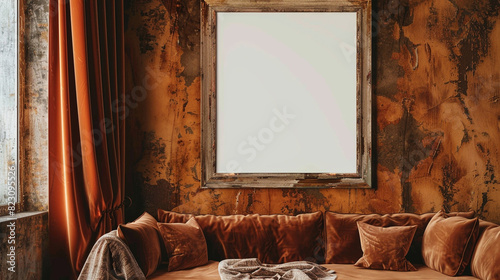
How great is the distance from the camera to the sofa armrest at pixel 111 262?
218 cm

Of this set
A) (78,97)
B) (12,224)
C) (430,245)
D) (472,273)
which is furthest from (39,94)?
(472,273)

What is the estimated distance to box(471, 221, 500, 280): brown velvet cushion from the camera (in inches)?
91.9

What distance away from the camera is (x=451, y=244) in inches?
102

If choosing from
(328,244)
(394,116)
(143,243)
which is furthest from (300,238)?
(394,116)

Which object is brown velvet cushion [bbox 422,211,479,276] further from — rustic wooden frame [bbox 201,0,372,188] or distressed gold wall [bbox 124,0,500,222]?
rustic wooden frame [bbox 201,0,372,188]

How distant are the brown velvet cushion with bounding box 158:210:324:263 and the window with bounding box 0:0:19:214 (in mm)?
1239

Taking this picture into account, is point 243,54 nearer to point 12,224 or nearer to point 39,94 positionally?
point 39,94

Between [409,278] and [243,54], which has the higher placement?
[243,54]

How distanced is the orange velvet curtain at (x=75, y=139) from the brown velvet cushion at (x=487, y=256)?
2.37m

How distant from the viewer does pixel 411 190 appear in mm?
3178

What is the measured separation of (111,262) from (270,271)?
3.19 feet

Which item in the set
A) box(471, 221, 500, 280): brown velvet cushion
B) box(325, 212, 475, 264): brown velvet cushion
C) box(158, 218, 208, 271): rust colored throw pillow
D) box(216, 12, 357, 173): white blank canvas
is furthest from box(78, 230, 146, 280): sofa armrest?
box(471, 221, 500, 280): brown velvet cushion

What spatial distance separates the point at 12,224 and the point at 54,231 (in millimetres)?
339

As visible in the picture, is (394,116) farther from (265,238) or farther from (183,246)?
(183,246)
